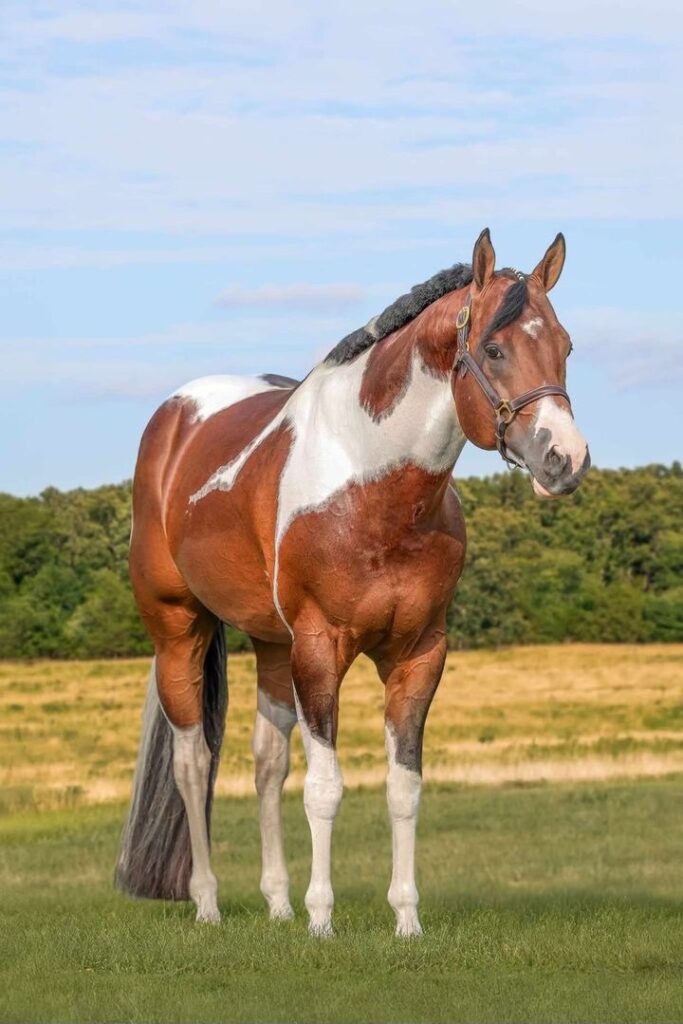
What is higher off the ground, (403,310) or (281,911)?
(403,310)

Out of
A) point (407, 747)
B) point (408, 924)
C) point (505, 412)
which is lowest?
point (408, 924)

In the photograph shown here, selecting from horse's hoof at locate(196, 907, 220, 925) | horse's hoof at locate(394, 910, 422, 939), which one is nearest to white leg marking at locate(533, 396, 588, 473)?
horse's hoof at locate(394, 910, 422, 939)

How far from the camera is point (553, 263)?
7266 millimetres

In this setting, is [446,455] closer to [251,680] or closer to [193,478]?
[193,478]

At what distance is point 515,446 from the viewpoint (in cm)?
684

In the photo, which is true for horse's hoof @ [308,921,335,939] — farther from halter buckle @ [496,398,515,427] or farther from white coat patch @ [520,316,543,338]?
white coat patch @ [520,316,543,338]

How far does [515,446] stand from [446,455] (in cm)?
74

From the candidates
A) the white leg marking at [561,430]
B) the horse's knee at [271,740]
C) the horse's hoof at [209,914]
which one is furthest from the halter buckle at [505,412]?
the horse's hoof at [209,914]

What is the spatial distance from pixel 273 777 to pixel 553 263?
3594 millimetres

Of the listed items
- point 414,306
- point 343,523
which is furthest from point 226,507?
point 414,306

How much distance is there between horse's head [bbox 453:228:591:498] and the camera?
6664 mm

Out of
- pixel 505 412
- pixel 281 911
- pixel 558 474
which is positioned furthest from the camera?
pixel 281 911

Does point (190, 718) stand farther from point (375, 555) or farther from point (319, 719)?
point (375, 555)

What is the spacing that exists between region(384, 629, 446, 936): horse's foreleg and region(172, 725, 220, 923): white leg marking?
190 cm
